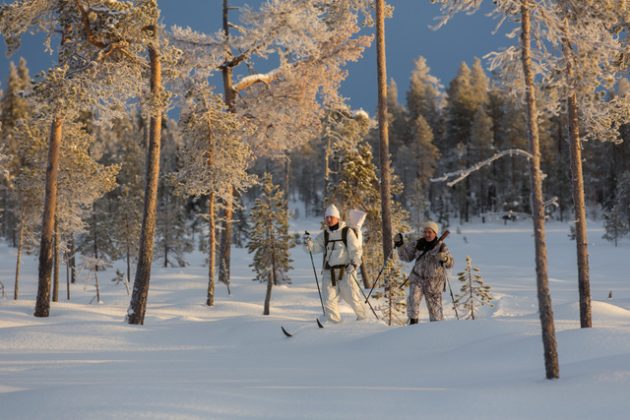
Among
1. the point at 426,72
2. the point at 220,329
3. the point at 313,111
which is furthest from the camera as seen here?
the point at 426,72

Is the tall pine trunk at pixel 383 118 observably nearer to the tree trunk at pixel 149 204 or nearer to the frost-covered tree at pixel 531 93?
the tree trunk at pixel 149 204

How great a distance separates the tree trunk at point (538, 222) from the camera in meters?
4.87

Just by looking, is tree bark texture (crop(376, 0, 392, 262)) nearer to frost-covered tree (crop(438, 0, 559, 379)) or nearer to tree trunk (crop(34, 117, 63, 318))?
tree trunk (crop(34, 117, 63, 318))

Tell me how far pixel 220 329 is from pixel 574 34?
7356mm

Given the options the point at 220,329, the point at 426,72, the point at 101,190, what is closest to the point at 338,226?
the point at 220,329

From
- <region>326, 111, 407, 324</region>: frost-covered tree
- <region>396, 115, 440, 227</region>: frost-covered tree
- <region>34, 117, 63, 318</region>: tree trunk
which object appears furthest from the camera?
<region>396, 115, 440, 227</region>: frost-covered tree

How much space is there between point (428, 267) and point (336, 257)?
1605mm

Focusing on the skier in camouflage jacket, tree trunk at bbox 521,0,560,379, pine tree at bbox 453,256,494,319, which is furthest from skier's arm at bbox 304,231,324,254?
tree trunk at bbox 521,0,560,379

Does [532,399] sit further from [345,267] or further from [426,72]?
[426,72]

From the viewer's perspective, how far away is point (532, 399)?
4395mm

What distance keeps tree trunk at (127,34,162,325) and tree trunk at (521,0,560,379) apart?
8442mm

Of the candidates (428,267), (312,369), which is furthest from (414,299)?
(312,369)

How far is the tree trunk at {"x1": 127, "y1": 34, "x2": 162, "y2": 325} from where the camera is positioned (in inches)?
460

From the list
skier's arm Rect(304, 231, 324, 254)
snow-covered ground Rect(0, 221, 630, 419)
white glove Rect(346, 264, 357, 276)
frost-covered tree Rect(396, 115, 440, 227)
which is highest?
frost-covered tree Rect(396, 115, 440, 227)
